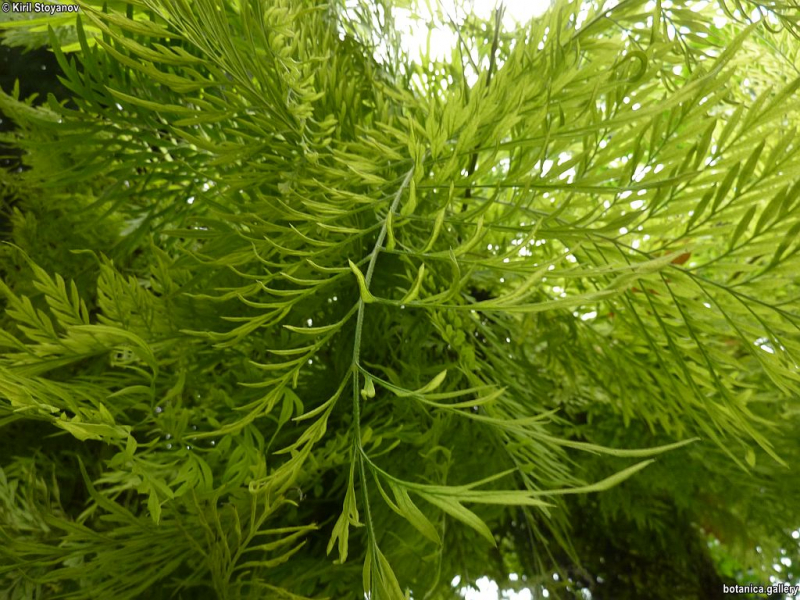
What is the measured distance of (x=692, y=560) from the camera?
514 millimetres

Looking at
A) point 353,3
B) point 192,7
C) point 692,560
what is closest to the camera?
point 192,7

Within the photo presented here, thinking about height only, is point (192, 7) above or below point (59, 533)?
above

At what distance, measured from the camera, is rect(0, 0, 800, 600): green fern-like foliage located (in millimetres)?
203

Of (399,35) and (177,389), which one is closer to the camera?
(177,389)

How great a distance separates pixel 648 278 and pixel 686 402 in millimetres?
57

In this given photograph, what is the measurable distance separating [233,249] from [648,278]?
0.16 m

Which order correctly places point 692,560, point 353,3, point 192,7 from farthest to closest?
1. point 692,560
2. point 353,3
3. point 192,7

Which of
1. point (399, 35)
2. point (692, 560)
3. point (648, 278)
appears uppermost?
point (399, 35)

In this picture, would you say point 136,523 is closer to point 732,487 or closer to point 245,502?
point 245,502

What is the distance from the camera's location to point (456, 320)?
0.28 metres

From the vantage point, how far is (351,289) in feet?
Answer: 0.95

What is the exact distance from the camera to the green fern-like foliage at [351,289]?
0.20m

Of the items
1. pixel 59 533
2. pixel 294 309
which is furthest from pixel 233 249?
pixel 59 533

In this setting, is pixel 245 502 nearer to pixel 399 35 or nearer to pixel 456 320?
pixel 456 320
